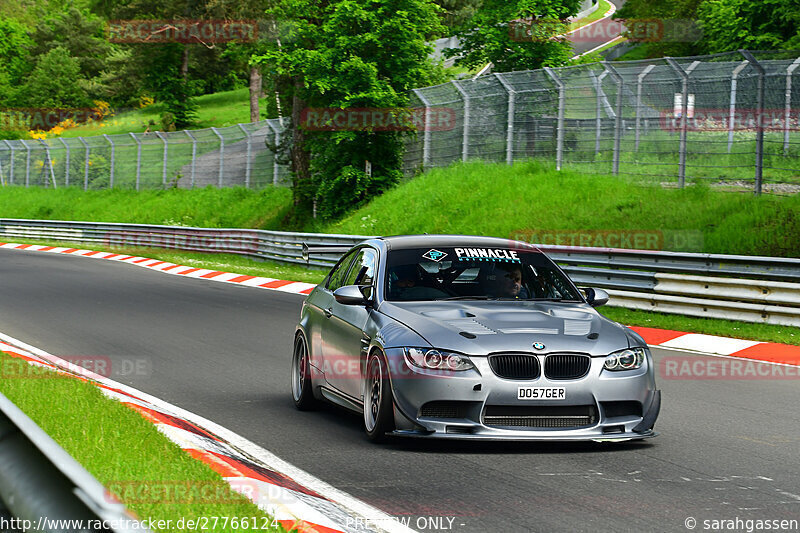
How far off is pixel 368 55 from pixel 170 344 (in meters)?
20.8

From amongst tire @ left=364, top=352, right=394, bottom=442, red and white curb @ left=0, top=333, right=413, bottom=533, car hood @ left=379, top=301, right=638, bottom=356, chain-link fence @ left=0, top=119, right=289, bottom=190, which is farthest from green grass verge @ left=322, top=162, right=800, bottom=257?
red and white curb @ left=0, top=333, right=413, bottom=533

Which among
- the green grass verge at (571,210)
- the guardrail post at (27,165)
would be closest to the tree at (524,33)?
the green grass verge at (571,210)

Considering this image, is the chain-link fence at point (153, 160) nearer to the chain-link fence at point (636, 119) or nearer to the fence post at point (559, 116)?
the chain-link fence at point (636, 119)

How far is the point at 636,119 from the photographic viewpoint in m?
24.3

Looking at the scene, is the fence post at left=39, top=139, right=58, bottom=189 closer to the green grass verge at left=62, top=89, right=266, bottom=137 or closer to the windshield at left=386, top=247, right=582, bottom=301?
the green grass verge at left=62, top=89, right=266, bottom=137

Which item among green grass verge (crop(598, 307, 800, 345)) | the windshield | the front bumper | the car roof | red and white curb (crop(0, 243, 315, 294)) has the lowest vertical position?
red and white curb (crop(0, 243, 315, 294))

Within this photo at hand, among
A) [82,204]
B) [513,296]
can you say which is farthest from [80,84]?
[513,296]

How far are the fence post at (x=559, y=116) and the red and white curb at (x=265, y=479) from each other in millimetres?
18178

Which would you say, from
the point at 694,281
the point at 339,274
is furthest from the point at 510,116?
the point at 339,274

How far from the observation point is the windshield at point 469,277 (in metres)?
8.59

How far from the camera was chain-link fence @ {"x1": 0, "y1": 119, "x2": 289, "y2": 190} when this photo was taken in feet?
141

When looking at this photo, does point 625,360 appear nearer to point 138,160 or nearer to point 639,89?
point 639,89

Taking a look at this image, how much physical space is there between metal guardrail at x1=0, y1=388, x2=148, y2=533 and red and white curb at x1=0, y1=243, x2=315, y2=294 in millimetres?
18595

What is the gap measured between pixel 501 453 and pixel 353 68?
26.3 m
